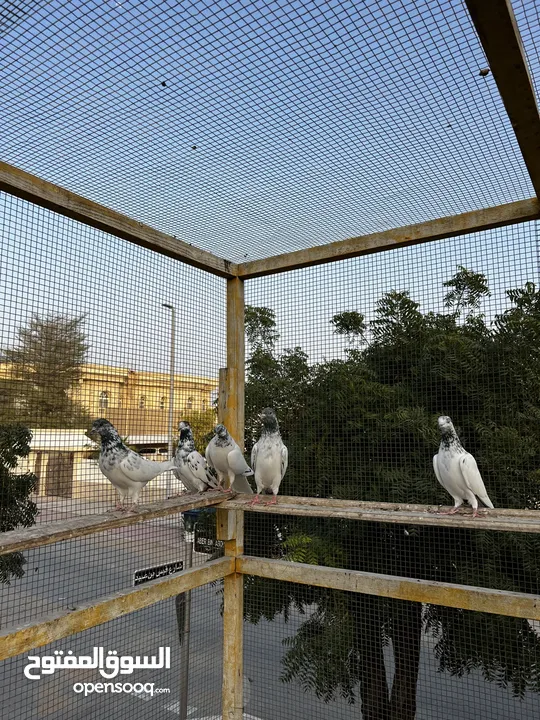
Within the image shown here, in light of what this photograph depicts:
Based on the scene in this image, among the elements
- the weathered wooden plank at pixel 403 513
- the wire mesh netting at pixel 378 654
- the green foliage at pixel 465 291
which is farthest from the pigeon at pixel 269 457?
the green foliage at pixel 465 291

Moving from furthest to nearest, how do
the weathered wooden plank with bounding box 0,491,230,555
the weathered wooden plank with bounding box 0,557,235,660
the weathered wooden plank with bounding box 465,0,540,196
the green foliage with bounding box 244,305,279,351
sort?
the green foliage with bounding box 244,305,279,351, the weathered wooden plank with bounding box 0,557,235,660, the weathered wooden plank with bounding box 0,491,230,555, the weathered wooden plank with bounding box 465,0,540,196

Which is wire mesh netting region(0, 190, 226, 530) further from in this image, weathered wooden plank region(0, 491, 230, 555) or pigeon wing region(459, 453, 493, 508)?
pigeon wing region(459, 453, 493, 508)

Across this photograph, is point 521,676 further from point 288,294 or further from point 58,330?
point 58,330

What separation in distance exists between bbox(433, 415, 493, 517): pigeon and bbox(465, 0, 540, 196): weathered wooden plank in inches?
47.6

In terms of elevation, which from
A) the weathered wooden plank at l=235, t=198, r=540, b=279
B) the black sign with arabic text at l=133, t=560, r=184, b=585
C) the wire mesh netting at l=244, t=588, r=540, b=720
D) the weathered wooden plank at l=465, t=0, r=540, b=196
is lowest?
the wire mesh netting at l=244, t=588, r=540, b=720

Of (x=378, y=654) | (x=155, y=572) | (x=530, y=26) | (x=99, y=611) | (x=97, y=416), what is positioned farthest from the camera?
(x=378, y=654)

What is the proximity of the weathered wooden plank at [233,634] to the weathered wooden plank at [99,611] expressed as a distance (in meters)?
0.15

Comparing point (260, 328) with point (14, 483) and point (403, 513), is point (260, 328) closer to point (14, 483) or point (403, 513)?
point (403, 513)

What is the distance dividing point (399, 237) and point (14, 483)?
7.62ft

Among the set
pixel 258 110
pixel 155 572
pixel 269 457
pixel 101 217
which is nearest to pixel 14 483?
pixel 155 572

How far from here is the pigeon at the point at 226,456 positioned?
251cm

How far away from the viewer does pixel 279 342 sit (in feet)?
9.91

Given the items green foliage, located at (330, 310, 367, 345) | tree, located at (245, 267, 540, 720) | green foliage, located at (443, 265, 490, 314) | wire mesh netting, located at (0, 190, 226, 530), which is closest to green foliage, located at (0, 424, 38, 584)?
wire mesh netting, located at (0, 190, 226, 530)

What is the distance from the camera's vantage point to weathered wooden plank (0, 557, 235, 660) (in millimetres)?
1620
